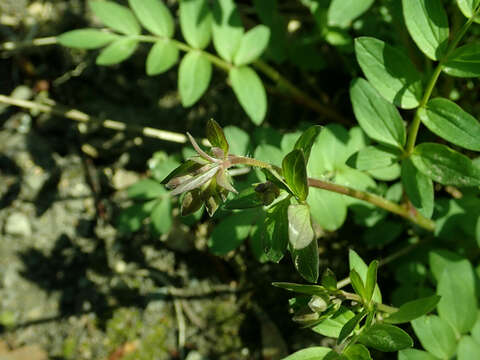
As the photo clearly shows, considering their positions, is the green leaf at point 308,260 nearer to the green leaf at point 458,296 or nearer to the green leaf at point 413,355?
the green leaf at point 413,355

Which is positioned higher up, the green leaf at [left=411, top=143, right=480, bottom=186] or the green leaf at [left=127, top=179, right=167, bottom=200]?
the green leaf at [left=411, top=143, right=480, bottom=186]

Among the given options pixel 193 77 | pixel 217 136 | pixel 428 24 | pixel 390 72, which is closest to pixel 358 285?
Answer: pixel 217 136

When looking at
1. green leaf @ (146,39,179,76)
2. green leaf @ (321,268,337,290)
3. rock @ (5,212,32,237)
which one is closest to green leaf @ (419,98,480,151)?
green leaf @ (321,268,337,290)

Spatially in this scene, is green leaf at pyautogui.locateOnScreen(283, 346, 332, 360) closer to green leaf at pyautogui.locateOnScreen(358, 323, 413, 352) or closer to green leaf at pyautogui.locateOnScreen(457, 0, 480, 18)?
green leaf at pyautogui.locateOnScreen(358, 323, 413, 352)

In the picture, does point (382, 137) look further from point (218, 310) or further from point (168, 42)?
point (218, 310)

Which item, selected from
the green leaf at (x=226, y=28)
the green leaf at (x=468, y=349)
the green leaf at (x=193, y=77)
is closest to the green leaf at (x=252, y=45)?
the green leaf at (x=226, y=28)

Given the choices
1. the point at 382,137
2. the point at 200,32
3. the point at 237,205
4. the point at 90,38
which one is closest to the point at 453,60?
the point at 382,137
